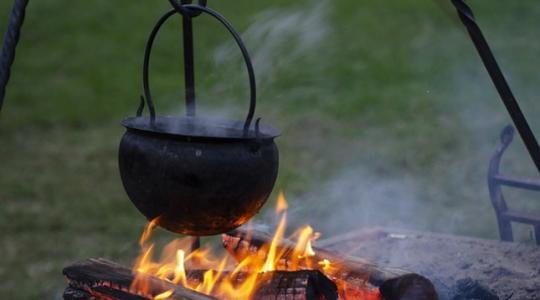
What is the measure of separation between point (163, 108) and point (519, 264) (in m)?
4.78

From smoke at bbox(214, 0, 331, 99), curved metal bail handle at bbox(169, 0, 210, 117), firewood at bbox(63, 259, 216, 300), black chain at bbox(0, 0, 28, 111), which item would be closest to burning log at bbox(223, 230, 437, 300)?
firewood at bbox(63, 259, 216, 300)

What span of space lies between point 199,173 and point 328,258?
2.94 ft

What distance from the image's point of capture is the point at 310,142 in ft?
24.2

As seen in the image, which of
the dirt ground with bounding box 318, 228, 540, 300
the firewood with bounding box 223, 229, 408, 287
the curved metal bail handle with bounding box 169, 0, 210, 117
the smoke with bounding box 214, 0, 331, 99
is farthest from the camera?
the smoke with bounding box 214, 0, 331, 99

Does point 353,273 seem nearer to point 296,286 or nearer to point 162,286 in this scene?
point 296,286

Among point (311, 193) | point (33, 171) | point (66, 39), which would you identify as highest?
point (66, 39)

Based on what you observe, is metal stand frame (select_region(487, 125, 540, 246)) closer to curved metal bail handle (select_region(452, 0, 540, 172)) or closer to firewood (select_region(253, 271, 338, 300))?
curved metal bail handle (select_region(452, 0, 540, 172))

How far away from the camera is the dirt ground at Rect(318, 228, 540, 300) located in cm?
347

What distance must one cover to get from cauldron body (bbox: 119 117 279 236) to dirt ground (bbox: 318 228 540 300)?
1.06 meters

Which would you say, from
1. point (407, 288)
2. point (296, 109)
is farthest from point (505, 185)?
point (296, 109)

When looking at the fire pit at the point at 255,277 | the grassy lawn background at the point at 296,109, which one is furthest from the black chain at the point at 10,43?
the grassy lawn background at the point at 296,109

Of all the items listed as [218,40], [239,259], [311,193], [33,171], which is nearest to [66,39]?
[218,40]

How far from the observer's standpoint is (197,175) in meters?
2.46

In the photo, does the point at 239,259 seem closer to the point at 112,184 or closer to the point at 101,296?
the point at 101,296
